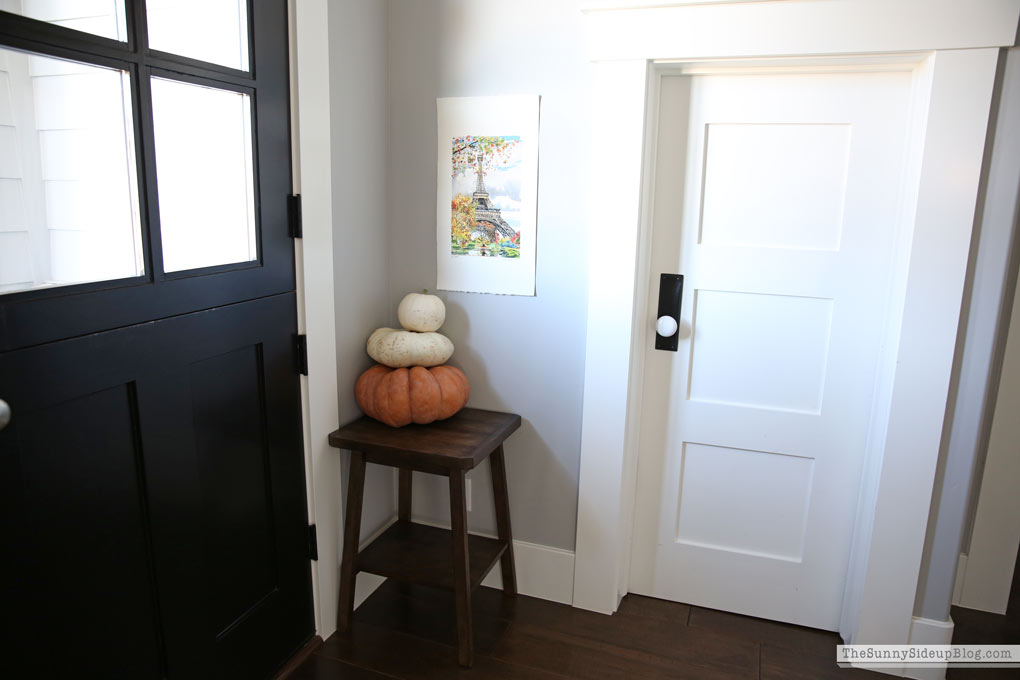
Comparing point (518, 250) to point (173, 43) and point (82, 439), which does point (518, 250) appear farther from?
point (82, 439)

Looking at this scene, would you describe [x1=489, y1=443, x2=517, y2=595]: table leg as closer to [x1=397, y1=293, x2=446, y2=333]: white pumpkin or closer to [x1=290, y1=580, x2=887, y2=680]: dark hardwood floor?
[x1=290, y1=580, x2=887, y2=680]: dark hardwood floor

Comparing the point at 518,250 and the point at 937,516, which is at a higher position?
the point at 518,250

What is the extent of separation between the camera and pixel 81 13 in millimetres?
1354

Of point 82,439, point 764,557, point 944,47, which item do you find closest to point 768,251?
point 944,47

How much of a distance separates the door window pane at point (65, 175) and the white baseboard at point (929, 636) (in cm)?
241

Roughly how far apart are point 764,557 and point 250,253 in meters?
1.91

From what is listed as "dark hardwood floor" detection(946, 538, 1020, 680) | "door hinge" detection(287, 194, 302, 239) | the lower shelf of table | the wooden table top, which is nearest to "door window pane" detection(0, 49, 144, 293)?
"door hinge" detection(287, 194, 302, 239)

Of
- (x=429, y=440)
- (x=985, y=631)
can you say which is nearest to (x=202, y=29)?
(x=429, y=440)

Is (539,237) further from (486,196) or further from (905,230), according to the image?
(905,230)

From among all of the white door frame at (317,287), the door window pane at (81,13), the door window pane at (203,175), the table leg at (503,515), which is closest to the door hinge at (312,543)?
the white door frame at (317,287)

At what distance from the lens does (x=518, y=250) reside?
2.35 metres

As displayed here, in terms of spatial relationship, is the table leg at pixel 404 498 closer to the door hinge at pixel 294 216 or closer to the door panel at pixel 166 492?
the door panel at pixel 166 492

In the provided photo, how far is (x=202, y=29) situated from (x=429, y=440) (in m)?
1.26

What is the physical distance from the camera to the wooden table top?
81.4 inches
